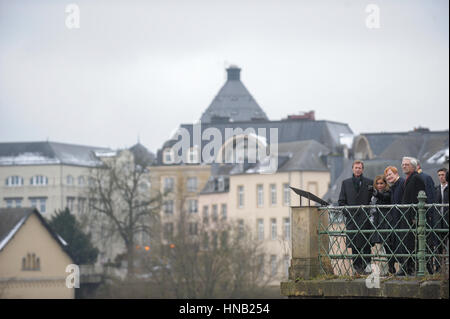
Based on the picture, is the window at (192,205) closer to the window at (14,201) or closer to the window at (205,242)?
the window at (205,242)

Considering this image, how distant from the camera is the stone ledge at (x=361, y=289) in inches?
669

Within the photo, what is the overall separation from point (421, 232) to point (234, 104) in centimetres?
11770

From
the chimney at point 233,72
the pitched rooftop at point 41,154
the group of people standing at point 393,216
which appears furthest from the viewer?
the pitched rooftop at point 41,154

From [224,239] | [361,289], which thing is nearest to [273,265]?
[224,239]

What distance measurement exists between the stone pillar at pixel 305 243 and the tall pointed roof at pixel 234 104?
362ft

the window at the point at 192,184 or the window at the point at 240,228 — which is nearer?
the window at the point at 240,228

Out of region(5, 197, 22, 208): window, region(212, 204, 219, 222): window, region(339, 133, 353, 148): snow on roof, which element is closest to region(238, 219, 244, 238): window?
region(212, 204, 219, 222): window

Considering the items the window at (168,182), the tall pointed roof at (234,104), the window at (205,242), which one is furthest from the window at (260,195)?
the tall pointed roof at (234,104)

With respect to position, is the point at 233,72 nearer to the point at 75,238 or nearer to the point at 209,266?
the point at 75,238

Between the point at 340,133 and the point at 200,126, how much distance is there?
1141 centimetres

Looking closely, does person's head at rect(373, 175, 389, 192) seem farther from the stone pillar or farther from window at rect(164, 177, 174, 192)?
window at rect(164, 177, 174, 192)

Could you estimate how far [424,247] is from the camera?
58.7 ft
